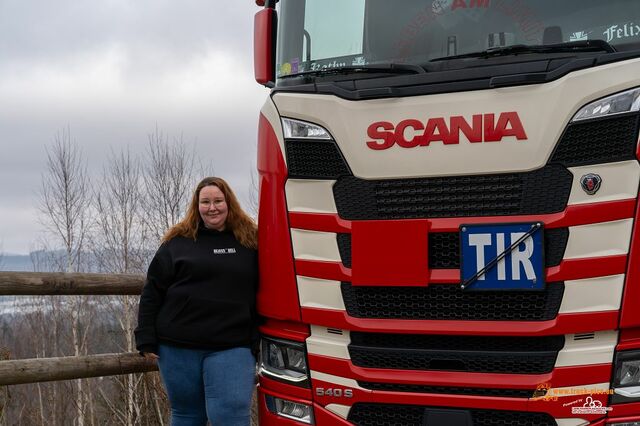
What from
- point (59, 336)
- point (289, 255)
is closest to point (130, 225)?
point (59, 336)

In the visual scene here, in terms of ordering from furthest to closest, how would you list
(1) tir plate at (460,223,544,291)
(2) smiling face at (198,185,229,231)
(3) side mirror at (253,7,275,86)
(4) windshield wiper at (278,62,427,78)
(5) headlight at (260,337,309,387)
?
1. (3) side mirror at (253,7,275,86)
2. (2) smiling face at (198,185,229,231)
3. (5) headlight at (260,337,309,387)
4. (4) windshield wiper at (278,62,427,78)
5. (1) tir plate at (460,223,544,291)

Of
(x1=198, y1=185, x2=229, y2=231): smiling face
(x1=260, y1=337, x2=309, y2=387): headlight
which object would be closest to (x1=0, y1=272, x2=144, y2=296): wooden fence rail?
(x1=198, y1=185, x2=229, y2=231): smiling face

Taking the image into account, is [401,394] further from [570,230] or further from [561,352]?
[570,230]

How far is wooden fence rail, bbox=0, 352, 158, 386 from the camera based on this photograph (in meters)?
4.49

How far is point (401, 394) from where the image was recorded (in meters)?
3.62

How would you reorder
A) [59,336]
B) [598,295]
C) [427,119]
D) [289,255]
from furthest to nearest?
[59,336] < [289,255] < [427,119] < [598,295]

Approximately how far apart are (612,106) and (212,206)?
2296 mm

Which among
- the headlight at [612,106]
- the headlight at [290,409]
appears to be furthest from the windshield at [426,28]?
the headlight at [290,409]

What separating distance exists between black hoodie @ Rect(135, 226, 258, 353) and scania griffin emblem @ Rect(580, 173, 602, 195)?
1.96 meters

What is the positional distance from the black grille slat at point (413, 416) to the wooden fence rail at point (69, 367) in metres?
1.94

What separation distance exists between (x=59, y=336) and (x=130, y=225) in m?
4.26

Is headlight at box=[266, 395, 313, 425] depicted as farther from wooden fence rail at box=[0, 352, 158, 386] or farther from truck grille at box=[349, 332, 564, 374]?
wooden fence rail at box=[0, 352, 158, 386]

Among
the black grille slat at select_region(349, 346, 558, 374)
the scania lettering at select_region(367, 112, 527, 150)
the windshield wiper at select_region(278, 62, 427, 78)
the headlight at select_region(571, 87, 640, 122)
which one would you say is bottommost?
the black grille slat at select_region(349, 346, 558, 374)

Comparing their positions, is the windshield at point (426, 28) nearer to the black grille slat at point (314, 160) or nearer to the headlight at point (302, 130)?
the headlight at point (302, 130)
